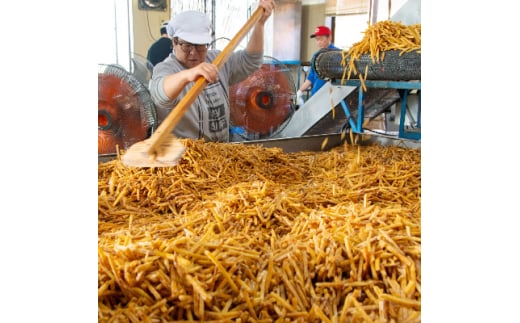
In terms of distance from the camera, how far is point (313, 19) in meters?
2.69

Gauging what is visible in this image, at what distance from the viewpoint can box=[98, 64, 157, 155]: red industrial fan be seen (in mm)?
2715

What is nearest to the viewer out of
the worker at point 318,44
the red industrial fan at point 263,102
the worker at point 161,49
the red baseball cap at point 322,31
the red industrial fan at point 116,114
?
Answer: the worker at point 161,49

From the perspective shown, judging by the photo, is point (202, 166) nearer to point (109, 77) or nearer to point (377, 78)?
point (109, 77)

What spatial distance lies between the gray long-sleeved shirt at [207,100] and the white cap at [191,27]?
0.30 feet

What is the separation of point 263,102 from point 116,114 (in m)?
2.23

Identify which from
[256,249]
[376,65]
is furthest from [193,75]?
[376,65]

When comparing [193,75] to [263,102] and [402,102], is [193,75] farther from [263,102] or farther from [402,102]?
[263,102]

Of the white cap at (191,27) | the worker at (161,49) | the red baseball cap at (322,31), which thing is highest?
the red baseball cap at (322,31)

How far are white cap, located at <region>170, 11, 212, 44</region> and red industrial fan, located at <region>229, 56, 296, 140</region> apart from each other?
→ 77.1 inches

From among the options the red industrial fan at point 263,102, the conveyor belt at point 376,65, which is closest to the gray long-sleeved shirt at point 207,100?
the conveyor belt at point 376,65

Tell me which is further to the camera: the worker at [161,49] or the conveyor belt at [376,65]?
the conveyor belt at [376,65]

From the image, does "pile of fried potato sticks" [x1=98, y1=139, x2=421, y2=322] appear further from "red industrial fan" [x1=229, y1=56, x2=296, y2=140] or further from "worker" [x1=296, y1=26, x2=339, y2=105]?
"red industrial fan" [x1=229, y1=56, x2=296, y2=140]

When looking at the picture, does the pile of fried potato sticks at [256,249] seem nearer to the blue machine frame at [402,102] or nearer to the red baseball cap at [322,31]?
the red baseball cap at [322,31]

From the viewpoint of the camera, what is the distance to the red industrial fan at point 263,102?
4.55 m
